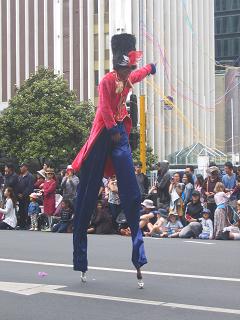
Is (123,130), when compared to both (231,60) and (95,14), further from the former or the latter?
(231,60)

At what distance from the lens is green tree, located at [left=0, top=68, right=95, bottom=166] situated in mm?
43219

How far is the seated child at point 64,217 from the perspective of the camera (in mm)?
17656

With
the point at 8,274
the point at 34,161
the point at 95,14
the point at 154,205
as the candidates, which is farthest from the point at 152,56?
the point at 8,274

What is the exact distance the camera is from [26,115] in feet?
144

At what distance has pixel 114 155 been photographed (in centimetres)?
794

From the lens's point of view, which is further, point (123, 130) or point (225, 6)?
point (225, 6)

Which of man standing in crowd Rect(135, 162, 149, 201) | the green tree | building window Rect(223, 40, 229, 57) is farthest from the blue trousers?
building window Rect(223, 40, 229, 57)

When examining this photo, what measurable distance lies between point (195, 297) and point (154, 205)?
419 inches

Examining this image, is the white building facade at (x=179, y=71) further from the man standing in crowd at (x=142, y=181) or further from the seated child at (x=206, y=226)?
the seated child at (x=206, y=226)

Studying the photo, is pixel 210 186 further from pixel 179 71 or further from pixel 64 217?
pixel 179 71

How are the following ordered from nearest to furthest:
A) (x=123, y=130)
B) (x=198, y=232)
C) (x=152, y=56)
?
(x=123, y=130)
(x=198, y=232)
(x=152, y=56)

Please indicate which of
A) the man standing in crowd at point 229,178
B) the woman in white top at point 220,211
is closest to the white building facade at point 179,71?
the man standing in crowd at point 229,178

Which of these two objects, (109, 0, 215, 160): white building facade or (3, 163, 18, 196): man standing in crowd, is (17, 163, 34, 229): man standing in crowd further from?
(109, 0, 215, 160): white building facade

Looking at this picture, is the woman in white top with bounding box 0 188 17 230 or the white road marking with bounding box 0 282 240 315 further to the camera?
the woman in white top with bounding box 0 188 17 230
